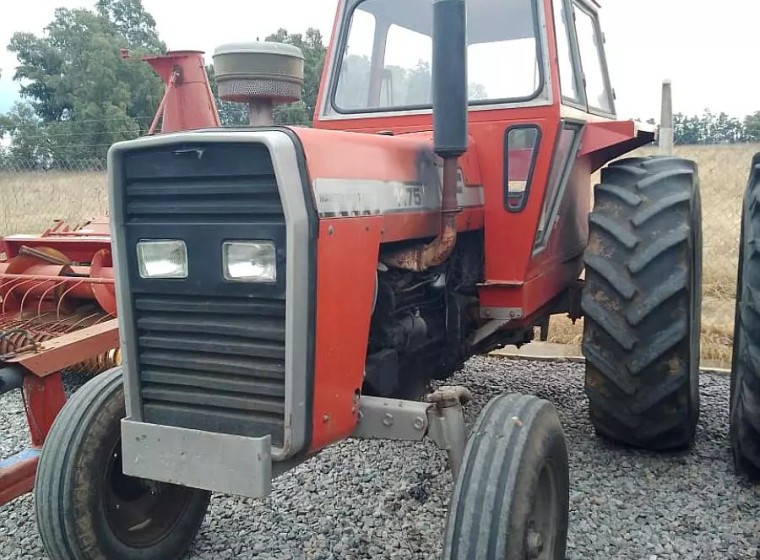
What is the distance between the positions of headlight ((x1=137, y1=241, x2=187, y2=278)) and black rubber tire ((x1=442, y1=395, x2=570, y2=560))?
983mm

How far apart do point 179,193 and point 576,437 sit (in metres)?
2.62

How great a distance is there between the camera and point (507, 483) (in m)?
2.03

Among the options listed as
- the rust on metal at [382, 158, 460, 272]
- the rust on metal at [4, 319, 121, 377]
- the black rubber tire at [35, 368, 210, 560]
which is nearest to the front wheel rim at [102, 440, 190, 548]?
the black rubber tire at [35, 368, 210, 560]

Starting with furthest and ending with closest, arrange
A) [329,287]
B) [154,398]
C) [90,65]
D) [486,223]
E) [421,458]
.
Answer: [90,65] → [421,458] → [486,223] → [154,398] → [329,287]

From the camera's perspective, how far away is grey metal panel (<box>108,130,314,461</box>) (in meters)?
1.97

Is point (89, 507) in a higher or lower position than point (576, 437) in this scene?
higher

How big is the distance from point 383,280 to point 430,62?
1362 millimetres

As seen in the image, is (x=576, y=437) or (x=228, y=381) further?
(x=576, y=437)

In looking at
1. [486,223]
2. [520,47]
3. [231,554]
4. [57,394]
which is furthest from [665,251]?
[57,394]

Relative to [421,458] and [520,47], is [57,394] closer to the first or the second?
[421,458]

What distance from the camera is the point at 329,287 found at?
6.93ft

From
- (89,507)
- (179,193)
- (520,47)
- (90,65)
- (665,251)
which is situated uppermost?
(90,65)

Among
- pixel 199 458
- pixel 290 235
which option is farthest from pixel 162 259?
pixel 199 458

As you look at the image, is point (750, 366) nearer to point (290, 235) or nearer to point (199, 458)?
point (290, 235)
